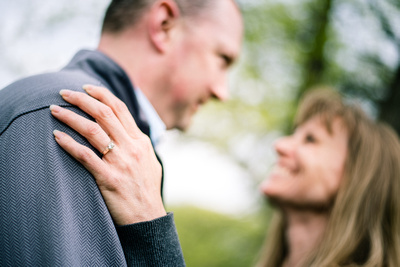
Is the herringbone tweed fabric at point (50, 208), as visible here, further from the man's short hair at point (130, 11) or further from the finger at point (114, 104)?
the man's short hair at point (130, 11)

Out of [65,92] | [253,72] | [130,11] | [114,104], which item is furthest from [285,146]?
[253,72]

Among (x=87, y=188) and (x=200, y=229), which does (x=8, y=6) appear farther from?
(x=200, y=229)

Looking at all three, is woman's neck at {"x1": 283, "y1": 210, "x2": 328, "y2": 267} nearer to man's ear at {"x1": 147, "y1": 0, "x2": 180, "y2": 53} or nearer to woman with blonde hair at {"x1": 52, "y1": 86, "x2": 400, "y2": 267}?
woman with blonde hair at {"x1": 52, "y1": 86, "x2": 400, "y2": 267}

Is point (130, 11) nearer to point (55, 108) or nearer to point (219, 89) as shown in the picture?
point (219, 89)

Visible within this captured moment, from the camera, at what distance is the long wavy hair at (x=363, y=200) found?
2.54 meters

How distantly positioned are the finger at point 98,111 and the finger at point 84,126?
0.13 ft

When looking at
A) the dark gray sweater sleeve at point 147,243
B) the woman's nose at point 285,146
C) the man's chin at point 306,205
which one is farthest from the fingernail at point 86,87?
the woman's nose at point 285,146

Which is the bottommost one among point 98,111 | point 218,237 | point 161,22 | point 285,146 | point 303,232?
point 218,237

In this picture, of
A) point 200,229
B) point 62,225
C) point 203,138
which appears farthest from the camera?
point 200,229

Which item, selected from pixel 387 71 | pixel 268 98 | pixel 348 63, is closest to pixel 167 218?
pixel 387 71

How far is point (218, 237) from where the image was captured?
9.13 m

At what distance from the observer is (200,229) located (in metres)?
9.46

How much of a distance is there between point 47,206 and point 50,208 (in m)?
0.01

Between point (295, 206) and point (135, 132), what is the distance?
6.33ft
